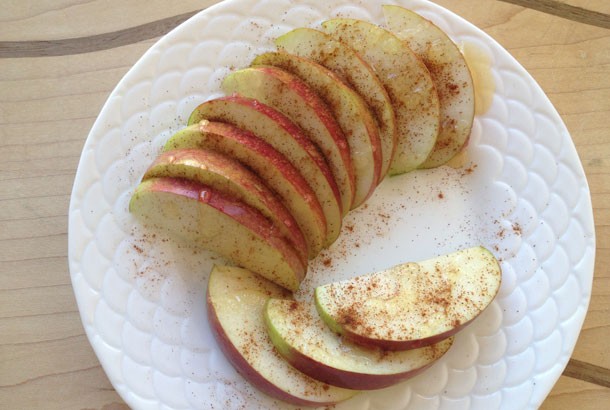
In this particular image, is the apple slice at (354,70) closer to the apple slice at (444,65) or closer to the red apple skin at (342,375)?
the apple slice at (444,65)

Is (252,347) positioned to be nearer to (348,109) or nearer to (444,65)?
(348,109)

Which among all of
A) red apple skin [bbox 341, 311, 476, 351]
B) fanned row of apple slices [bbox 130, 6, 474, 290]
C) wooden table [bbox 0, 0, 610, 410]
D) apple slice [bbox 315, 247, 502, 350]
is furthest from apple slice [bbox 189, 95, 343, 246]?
wooden table [bbox 0, 0, 610, 410]

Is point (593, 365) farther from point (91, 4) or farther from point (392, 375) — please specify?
point (91, 4)

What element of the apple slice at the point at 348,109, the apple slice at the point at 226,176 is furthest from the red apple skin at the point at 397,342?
the apple slice at the point at 348,109

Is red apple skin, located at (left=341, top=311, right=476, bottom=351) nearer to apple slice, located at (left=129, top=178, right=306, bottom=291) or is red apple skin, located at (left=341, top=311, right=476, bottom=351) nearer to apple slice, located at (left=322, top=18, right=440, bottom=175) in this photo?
apple slice, located at (left=129, top=178, right=306, bottom=291)

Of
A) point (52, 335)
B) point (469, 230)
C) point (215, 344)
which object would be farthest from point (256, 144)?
point (52, 335)

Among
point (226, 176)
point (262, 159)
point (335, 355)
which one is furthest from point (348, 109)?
point (335, 355)
